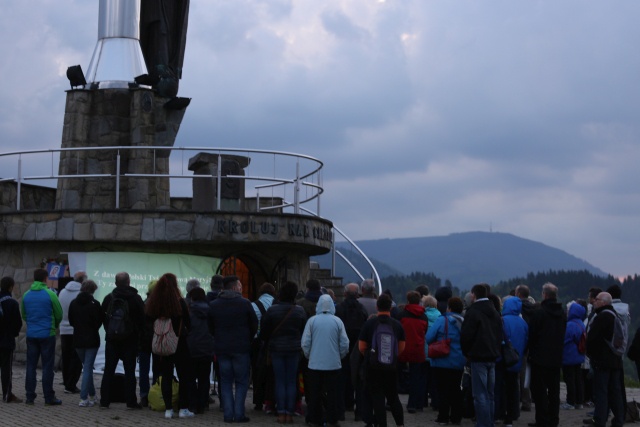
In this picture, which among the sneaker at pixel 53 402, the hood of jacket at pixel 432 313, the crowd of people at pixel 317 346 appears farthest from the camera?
the hood of jacket at pixel 432 313

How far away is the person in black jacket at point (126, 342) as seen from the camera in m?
13.0

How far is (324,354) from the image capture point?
12.3m

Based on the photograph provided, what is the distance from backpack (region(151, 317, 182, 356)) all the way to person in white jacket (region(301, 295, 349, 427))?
1.51 m

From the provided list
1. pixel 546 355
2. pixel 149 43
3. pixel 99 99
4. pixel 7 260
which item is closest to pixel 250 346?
pixel 546 355

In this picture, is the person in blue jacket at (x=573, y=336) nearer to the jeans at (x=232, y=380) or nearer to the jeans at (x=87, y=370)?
the jeans at (x=232, y=380)

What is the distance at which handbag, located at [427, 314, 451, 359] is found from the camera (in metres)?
12.8

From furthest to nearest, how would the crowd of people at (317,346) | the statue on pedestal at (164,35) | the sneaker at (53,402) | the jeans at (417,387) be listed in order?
the statue on pedestal at (164,35)
the jeans at (417,387)
the sneaker at (53,402)
the crowd of people at (317,346)

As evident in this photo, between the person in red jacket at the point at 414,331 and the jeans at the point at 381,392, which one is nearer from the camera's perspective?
the jeans at the point at 381,392

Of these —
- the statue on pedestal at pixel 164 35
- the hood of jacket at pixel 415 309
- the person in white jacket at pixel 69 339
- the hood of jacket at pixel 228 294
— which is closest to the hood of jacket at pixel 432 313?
the hood of jacket at pixel 415 309

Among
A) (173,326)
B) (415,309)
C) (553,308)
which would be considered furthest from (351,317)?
(553,308)

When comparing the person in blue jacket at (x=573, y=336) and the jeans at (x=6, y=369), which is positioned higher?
the person in blue jacket at (x=573, y=336)

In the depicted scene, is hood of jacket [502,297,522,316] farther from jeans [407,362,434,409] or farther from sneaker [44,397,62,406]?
sneaker [44,397,62,406]

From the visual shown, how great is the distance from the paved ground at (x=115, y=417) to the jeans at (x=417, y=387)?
0.17m

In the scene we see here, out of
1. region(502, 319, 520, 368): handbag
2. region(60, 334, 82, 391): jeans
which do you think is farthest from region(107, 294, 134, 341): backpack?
region(502, 319, 520, 368): handbag
